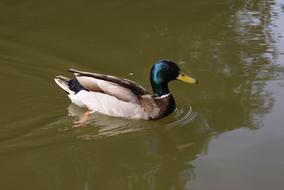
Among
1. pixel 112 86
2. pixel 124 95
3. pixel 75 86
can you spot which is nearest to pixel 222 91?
pixel 124 95

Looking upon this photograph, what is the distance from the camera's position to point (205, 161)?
20.0ft

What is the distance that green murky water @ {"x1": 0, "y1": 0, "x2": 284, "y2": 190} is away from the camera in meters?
5.83

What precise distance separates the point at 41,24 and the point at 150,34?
212cm

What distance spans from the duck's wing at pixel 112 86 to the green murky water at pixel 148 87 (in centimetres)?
34

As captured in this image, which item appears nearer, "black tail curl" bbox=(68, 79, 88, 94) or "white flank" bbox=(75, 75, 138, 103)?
"white flank" bbox=(75, 75, 138, 103)

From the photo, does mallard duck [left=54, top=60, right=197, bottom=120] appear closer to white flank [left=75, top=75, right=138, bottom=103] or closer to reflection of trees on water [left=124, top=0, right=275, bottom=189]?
white flank [left=75, top=75, right=138, bottom=103]

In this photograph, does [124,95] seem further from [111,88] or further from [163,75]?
[163,75]

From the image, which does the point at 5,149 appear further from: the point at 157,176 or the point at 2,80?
the point at 2,80

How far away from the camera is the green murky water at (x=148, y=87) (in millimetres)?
5832

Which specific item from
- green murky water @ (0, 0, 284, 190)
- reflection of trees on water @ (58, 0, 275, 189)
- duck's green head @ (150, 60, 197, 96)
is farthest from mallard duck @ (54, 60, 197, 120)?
reflection of trees on water @ (58, 0, 275, 189)

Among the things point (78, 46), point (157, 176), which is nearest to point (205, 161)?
point (157, 176)

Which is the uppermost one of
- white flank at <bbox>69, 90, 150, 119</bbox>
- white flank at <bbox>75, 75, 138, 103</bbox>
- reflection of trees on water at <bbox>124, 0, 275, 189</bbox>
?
white flank at <bbox>75, 75, 138, 103</bbox>

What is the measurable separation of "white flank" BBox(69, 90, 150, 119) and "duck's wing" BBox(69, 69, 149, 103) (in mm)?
63

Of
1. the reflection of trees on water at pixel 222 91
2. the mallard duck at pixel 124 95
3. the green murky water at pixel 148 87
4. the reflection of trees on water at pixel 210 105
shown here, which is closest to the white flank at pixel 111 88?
the mallard duck at pixel 124 95
